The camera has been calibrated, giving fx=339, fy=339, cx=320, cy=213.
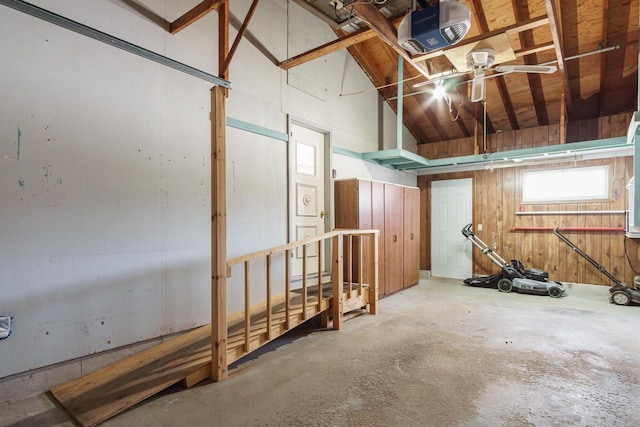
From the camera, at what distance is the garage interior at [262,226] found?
7.91ft

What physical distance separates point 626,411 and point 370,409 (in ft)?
5.56

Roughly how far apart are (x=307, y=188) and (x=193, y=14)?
2545mm

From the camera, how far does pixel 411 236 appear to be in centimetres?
643

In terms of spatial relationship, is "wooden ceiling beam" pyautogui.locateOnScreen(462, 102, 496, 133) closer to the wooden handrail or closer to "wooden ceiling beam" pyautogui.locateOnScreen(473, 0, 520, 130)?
"wooden ceiling beam" pyautogui.locateOnScreen(473, 0, 520, 130)

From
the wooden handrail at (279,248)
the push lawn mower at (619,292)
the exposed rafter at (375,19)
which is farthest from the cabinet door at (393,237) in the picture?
the push lawn mower at (619,292)

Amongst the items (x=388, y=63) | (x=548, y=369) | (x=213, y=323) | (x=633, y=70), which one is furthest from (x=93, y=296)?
(x=633, y=70)

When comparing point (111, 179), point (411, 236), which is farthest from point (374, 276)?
point (111, 179)

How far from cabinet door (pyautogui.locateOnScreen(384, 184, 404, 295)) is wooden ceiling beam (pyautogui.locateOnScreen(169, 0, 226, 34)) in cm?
360

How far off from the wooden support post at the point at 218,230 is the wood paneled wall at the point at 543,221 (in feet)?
19.4

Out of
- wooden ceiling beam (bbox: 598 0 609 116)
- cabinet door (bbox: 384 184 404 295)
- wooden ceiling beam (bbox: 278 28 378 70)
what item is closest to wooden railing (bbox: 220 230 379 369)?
cabinet door (bbox: 384 184 404 295)

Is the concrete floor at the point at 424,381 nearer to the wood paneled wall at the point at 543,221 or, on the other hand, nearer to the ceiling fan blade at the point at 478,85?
the wood paneled wall at the point at 543,221

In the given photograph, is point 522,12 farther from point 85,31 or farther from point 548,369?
point 85,31

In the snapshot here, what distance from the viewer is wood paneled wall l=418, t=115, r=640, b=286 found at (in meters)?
5.75

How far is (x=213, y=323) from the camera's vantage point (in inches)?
102
